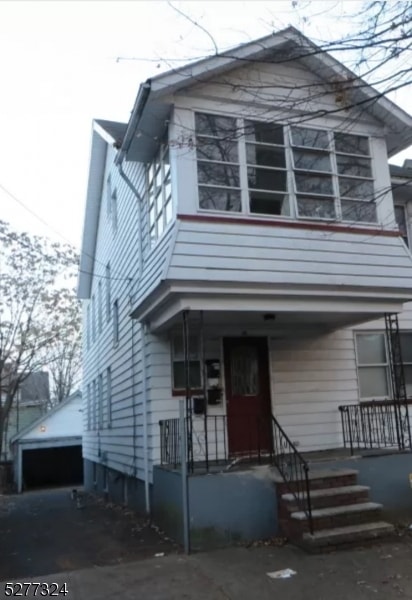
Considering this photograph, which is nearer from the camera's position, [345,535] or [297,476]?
[345,535]

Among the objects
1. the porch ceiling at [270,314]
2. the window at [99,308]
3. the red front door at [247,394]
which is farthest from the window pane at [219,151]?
the window at [99,308]

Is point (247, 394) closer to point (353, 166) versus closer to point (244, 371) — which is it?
point (244, 371)

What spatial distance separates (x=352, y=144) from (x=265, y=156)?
5.73ft

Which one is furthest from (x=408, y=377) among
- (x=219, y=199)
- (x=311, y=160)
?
(x=219, y=199)

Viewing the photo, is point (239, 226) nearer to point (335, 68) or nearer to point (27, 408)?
point (335, 68)

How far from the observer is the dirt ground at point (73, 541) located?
7027 mm

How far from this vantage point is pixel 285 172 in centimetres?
920

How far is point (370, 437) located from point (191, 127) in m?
6.12

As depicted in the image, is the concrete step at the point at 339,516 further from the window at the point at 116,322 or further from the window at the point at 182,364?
the window at the point at 116,322

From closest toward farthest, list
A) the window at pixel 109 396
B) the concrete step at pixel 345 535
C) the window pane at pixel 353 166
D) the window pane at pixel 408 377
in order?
the concrete step at pixel 345 535 < the window pane at pixel 353 166 < the window pane at pixel 408 377 < the window at pixel 109 396

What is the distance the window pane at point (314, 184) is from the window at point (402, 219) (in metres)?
3.51

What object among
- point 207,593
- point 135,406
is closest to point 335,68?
point 135,406

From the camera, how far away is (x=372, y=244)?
30.4 ft

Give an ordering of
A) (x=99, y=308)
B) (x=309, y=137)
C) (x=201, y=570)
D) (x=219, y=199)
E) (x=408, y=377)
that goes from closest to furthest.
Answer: (x=201, y=570) → (x=219, y=199) → (x=309, y=137) → (x=408, y=377) → (x=99, y=308)
